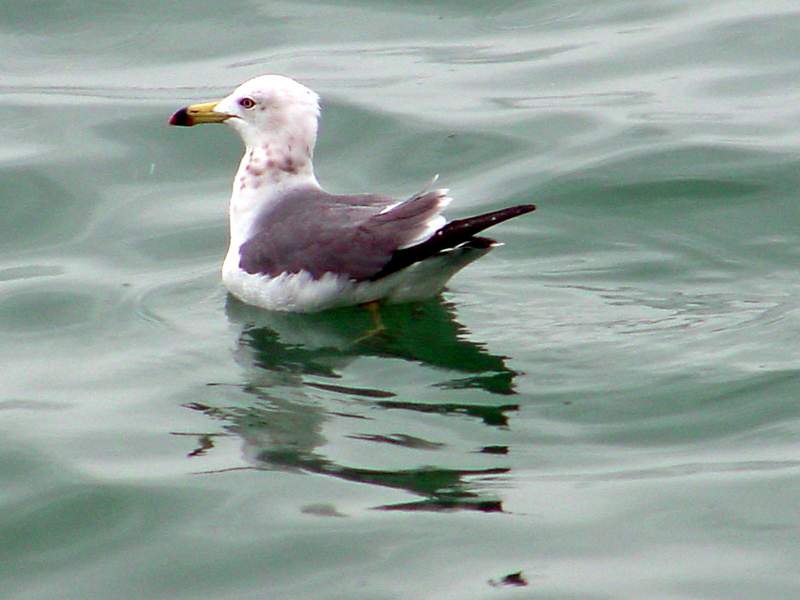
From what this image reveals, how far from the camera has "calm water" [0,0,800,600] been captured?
6430 mm

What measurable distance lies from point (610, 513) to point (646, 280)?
284cm

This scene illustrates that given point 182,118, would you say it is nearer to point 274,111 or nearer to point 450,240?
point 274,111

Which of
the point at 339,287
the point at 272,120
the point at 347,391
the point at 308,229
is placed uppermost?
the point at 272,120

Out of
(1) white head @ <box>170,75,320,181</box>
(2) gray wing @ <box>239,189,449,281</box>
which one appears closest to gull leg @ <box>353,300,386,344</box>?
(2) gray wing @ <box>239,189,449,281</box>

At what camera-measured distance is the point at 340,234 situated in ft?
28.9

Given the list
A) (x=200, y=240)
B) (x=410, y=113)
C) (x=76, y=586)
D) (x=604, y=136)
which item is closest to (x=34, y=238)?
(x=200, y=240)

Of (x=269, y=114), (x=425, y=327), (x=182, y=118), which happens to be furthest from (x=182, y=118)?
(x=425, y=327)

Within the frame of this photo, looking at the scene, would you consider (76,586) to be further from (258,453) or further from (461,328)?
(461,328)

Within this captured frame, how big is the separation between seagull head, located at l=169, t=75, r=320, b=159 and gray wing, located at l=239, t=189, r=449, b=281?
511mm

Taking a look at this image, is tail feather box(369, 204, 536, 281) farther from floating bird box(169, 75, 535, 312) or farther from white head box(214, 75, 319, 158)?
white head box(214, 75, 319, 158)

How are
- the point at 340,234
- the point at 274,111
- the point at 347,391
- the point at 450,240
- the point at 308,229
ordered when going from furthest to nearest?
1. the point at 274,111
2. the point at 308,229
3. the point at 340,234
4. the point at 450,240
5. the point at 347,391

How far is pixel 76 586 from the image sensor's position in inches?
250

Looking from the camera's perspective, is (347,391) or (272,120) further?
(272,120)

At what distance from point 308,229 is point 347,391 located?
1.32 metres
